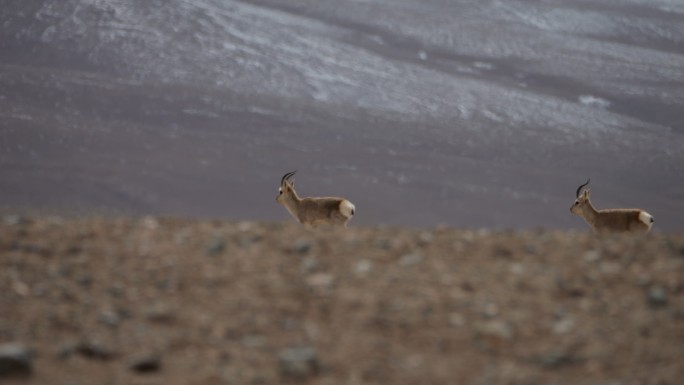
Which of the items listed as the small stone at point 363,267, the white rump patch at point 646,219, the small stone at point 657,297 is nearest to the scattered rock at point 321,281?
the small stone at point 363,267

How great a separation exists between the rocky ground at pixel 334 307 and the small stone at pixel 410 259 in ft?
0.06

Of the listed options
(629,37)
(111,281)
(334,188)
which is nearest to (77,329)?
(111,281)

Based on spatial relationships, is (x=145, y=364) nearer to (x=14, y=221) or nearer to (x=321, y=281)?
(x=321, y=281)

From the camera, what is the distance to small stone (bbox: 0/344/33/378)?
654 cm

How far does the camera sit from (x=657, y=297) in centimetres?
740

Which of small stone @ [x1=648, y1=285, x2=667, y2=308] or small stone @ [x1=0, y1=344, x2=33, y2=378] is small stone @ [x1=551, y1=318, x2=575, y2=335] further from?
small stone @ [x1=0, y1=344, x2=33, y2=378]

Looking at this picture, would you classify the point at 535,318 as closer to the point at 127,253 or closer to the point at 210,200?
the point at 127,253

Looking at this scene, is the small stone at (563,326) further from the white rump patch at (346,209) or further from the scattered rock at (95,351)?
the white rump patch at (346,209)

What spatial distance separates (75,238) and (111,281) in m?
0.88

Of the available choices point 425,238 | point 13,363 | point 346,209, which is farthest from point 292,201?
point 13,363

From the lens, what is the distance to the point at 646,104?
2349 inches

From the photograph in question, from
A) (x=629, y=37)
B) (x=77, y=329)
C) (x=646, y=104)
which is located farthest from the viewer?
(x=629, y=37)

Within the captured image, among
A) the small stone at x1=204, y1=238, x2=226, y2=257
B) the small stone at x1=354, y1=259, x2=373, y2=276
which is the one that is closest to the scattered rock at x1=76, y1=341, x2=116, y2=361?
the small stone at x1=204, y1=238, x2=226, y2=257

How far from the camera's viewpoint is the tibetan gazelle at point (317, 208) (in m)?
15.8
